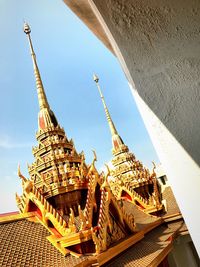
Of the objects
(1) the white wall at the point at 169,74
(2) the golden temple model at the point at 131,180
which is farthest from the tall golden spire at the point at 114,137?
(1) the white wall at the point at 169,74

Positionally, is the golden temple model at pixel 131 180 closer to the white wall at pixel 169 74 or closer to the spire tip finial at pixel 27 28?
the spire tip finial at pixel 27 28

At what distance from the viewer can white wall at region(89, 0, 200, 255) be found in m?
0.85

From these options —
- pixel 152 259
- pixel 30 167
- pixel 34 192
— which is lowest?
pixel 152 259

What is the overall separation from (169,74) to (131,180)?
48.1ft

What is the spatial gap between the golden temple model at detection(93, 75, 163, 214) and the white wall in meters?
12.7

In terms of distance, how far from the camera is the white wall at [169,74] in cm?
85

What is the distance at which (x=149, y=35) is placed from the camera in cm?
92

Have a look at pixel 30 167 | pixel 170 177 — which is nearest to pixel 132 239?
pixel 30 167

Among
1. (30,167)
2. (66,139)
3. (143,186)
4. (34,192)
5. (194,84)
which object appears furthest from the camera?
(143,186)

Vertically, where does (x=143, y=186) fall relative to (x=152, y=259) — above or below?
above

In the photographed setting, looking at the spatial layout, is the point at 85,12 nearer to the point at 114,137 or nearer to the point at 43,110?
the point at 43,110

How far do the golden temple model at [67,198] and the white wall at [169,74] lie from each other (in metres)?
5.09

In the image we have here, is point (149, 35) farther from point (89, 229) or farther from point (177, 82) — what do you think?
point (89, 229)

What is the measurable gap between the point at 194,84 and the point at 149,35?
0.90 feet
